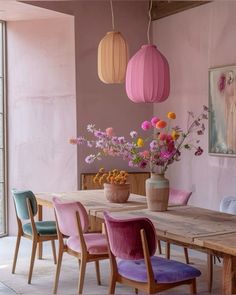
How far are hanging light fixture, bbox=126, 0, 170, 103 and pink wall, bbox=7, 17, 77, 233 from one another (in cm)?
199

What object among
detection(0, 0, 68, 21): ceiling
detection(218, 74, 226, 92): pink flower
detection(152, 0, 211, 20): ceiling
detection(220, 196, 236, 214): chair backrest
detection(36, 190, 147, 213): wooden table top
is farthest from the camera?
detection(152, 0, 211, 20): ceiling

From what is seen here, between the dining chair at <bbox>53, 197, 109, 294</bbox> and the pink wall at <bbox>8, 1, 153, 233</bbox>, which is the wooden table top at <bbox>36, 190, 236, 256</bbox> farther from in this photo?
the pink wall at <bbox>8, 1, 153, 233</bbox>

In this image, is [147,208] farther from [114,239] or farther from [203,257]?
[203,257]

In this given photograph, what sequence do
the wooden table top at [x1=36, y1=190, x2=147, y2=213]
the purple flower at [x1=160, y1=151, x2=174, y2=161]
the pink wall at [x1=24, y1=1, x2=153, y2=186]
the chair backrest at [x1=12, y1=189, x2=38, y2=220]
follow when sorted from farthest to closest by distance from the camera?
1. the pink wall at [x1=24, y1=1, x2=153, y2=186]
2. the chair backrest at [x1=12, y1=189, x2=38, y2=220]
3. the wooden table top at [x1=36, y1=190, x2=147, y2=213]
4. the purple flower at [x1=160, y1=151, x2=174, y2=161]

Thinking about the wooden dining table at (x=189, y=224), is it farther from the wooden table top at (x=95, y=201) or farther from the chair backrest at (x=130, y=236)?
the chair backrest at (x=130, y=236)

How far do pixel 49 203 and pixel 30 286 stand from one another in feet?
2.43

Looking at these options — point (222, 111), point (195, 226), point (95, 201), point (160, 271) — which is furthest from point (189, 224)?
point (222, 111)

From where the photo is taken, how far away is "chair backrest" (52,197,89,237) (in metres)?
3.60

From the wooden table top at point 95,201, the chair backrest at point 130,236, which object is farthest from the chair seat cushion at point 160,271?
the wooden table top at point 95,201

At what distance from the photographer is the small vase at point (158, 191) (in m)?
3.73

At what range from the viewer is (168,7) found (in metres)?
6.08

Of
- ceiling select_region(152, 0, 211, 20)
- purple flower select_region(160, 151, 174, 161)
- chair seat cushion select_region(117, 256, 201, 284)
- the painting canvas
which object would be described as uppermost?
ceiling select_region(152, 0, 211, 20)

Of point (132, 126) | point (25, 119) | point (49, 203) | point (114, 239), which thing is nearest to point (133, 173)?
point (132, 126)

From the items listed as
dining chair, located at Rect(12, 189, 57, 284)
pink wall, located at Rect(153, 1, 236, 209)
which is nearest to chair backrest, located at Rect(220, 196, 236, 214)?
pink wall, located at Rect(153, 1, 236, 209)
